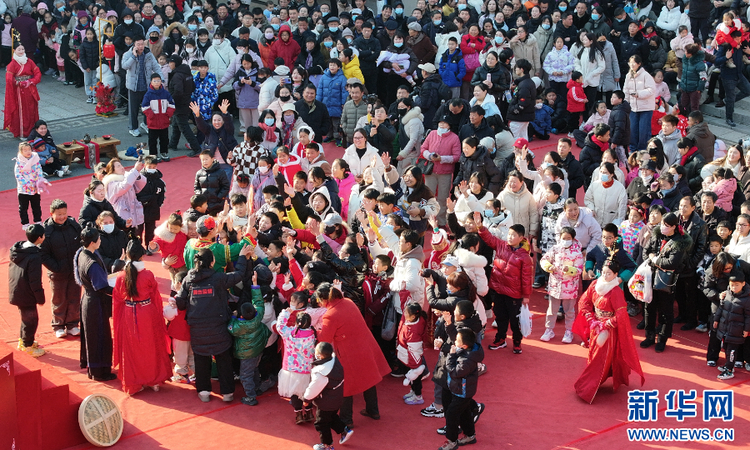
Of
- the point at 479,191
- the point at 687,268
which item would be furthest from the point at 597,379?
the point at 479,191

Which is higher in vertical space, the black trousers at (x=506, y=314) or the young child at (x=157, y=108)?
the young child at (x=157, y=108)

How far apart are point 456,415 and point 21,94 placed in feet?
37.2

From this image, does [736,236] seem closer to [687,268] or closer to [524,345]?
[687,268]

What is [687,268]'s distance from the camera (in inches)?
356

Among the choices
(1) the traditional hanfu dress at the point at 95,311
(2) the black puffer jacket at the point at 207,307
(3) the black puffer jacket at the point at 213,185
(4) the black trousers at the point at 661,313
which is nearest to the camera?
(2) the black puffer jacket at the point at 207,307

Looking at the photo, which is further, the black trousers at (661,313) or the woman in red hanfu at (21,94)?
the woman in red hanfu at (21,94)

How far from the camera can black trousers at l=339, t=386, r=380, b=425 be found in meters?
7.43

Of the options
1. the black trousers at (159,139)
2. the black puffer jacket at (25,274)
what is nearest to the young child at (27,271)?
the black puffer jacket at (25,274)

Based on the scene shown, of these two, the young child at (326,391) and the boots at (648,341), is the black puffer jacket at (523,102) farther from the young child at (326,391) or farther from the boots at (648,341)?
the young child at (326,391)

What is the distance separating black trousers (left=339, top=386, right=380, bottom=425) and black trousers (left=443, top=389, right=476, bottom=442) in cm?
71

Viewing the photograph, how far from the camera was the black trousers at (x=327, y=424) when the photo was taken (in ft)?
23.2

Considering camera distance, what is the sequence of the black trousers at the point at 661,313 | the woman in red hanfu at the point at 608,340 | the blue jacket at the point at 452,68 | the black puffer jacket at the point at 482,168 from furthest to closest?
the blue jacket at the point at 452,68
the black puffer jacket at the point at 482,168
the black trousers at the point at 661,313
the woman in red hanfu at the point at 608,340

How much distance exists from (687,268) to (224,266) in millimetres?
4660

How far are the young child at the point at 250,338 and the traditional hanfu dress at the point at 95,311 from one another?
129 cm
